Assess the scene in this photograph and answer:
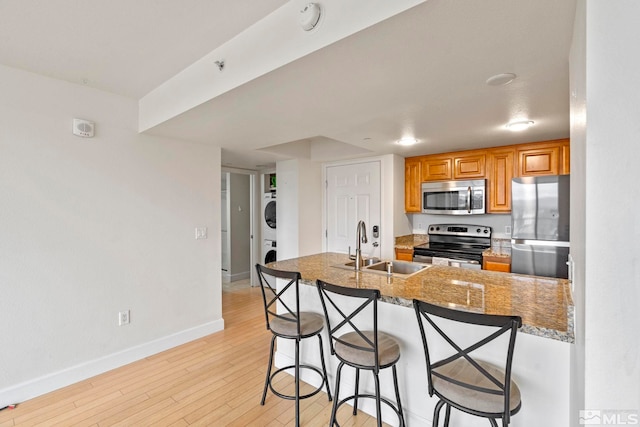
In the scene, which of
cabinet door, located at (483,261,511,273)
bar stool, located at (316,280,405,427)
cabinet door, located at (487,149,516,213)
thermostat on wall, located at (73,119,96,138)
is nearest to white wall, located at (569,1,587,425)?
bar stool, located at (316,280,405,427)

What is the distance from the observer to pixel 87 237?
2449 mm

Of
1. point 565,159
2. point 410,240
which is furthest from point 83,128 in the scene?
point 565,159

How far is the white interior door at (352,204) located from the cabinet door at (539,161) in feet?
5.52

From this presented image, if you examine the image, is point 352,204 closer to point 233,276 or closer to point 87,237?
point 233,276

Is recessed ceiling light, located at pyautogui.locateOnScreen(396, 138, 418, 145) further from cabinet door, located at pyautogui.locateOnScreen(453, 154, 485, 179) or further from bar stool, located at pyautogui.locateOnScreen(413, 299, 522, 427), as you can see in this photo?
bar stool, located at pyautogui.locateOnScreen(413, 299, 522, 427)

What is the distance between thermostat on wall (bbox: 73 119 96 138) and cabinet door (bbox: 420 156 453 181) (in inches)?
146

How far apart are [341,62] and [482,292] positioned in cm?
150

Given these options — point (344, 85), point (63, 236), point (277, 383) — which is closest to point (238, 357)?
point (277, 383)

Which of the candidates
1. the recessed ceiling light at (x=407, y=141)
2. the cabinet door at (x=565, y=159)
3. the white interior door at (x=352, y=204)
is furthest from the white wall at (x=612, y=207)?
the white interior door at (x=352, y=204)

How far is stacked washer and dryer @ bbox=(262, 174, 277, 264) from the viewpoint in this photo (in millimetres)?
5031

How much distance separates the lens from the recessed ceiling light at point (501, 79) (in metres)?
1.60

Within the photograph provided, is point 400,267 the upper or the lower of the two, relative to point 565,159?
lower

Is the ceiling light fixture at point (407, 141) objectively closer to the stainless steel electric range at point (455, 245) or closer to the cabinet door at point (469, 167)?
the cabinet door at point (469, 167)

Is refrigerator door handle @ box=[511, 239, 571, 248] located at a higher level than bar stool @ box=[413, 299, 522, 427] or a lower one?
higher
